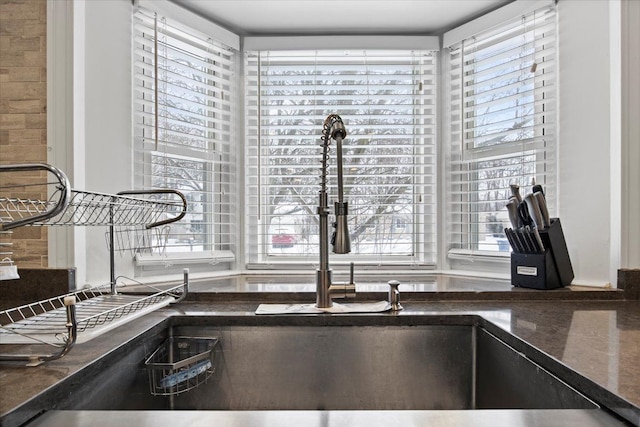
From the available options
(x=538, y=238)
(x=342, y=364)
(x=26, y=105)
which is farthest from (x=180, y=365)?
(x=538, y=238)

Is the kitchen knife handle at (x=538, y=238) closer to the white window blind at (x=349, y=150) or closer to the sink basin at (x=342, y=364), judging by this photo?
the sink basin at (x=342, y=364)

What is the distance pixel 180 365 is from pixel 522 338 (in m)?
0.80

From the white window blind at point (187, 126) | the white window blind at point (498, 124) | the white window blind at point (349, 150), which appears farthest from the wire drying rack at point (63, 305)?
the white window blind at point (498, 124)

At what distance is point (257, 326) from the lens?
1241 mm

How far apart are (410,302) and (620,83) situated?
0.98 m

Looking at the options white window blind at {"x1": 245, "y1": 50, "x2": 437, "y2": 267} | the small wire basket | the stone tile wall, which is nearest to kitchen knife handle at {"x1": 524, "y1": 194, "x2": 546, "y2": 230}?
white window blind at {"x1": 245, "y1": 50, "x2": 437, "y2": 267}

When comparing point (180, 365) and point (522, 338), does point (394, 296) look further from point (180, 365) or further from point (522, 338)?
point (180, 365)

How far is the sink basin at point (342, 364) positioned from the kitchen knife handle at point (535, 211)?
45 cm

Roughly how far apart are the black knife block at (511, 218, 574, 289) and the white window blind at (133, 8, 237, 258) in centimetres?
120

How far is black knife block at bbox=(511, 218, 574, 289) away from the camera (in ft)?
4.75

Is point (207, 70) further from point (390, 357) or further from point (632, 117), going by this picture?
point (632, 117)

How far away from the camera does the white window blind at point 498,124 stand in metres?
1.69

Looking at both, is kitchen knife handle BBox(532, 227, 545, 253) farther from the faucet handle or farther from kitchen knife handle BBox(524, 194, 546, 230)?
the faucet handle

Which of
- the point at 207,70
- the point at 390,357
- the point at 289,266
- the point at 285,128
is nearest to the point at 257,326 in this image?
the point at 390,357
